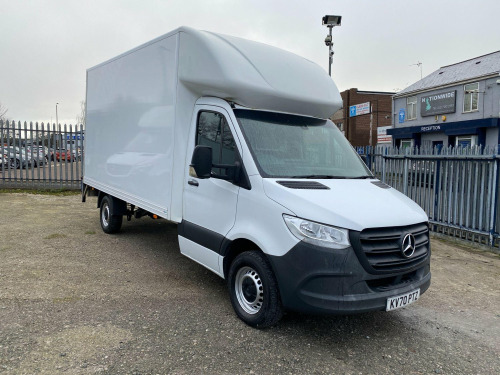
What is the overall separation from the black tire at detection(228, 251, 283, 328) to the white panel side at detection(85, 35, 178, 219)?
143cm

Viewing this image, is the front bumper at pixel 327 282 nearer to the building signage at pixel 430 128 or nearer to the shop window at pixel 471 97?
the shop window at pixel 471 97

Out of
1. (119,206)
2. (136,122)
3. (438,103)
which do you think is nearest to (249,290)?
(136,122)

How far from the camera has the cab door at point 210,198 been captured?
400cm

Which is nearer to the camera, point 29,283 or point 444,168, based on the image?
point 29,283

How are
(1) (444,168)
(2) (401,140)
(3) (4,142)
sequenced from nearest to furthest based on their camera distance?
1. (1) (444,168)
2. (3) (4,142)
3. (2) (401,140)

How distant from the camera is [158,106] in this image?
509 centimetres

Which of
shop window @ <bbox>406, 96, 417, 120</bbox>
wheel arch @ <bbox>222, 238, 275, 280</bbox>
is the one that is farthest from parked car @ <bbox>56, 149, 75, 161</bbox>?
shop window @ <bbox>406, 96, 417, 120</bbox>

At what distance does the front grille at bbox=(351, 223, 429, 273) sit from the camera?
3.16 metres

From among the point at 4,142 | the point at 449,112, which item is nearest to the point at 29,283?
the point at 4,142

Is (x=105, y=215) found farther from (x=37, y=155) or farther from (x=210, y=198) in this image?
(x=37, y=155)

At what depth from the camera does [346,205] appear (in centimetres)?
330

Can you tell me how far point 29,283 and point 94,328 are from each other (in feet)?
5.42

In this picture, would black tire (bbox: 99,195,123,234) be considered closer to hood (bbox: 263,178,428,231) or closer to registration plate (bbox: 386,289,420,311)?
hood (bbox: 263,178,428,231)

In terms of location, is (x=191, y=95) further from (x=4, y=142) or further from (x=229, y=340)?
(x=4, y=142)
